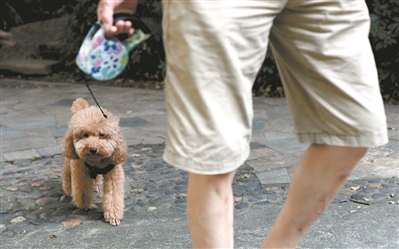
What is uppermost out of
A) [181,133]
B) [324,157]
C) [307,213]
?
[181,133]

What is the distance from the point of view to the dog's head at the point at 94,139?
10.7 ft

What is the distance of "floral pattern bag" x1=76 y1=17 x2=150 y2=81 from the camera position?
187 centimetres

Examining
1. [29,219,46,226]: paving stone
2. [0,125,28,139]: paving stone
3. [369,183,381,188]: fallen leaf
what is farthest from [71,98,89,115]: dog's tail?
[0,125,28,139]: paving stone

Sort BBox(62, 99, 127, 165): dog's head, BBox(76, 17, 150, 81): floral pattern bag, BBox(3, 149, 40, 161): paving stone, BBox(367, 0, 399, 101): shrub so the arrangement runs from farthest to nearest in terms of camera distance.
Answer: BBox(367, 0, 399, 101): shrub, BBox(3, 149, 40, 161): paving stone, BBox(62, 99, 127, 165): dog's head, BBox(76, 17, 150, 81): floral pattern bag

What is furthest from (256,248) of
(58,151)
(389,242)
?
(58,151)

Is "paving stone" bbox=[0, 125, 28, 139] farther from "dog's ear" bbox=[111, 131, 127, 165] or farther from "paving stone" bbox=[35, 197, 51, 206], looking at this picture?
"dog's ear" bbox=[111, 131, 127, 165]

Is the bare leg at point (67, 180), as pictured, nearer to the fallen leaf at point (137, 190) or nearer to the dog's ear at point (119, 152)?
the fallen leaf at point (137, 190)

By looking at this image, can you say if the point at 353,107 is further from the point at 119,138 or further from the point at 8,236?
the point at 8,236

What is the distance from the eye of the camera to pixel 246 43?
1.68 m

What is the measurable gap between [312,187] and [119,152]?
160 centimetres

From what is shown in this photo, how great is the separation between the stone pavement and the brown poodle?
0.35 ft

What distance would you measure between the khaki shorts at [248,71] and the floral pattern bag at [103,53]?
0.74 ft

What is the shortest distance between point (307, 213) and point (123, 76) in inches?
275

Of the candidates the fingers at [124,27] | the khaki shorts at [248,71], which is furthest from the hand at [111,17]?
the khaki shorts at [248,71]
